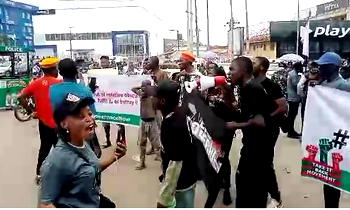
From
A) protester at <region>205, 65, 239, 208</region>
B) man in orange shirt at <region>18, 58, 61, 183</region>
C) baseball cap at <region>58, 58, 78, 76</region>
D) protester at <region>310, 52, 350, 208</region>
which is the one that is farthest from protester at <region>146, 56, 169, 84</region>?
protester at <region>310, 52, 350, 208</region>

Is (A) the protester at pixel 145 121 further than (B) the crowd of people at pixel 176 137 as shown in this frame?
Yes

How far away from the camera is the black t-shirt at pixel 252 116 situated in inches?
142

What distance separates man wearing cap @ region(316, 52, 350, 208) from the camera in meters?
3.81

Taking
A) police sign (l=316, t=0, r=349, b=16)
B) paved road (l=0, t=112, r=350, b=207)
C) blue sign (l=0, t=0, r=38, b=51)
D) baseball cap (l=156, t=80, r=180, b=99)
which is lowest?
paved road (l=0, t=112, r=350, b=207)

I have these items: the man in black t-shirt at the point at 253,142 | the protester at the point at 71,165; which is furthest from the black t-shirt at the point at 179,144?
the protester at the point at 71,165

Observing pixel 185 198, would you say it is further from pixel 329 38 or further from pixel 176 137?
pixel 329 38

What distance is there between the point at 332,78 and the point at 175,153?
1.65 metres

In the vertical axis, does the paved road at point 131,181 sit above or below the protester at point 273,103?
below

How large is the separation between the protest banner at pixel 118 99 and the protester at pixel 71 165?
14.9ft

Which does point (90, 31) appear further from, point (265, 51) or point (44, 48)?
point (265, 51)

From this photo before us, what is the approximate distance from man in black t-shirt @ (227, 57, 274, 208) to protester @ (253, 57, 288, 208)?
144mm

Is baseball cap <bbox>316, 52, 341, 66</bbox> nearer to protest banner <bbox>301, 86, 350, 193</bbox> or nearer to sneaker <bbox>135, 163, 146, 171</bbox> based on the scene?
protest banner <bbox>301, 86, 350, 193</bbox>

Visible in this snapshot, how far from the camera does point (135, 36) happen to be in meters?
72.9

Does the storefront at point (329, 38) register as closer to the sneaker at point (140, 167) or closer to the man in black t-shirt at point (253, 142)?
the sneaker at point (140, 167)
